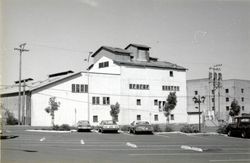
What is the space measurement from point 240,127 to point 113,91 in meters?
28.5

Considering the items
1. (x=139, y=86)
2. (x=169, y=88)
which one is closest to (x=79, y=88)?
(x=139, y=86)

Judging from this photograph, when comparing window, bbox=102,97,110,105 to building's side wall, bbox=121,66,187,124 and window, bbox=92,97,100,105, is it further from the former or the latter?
building's side wall, bbox=121,66,187,124

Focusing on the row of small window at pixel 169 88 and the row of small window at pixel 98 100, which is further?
the row of small window at pixel 169 88

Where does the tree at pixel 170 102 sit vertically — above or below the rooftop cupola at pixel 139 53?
below

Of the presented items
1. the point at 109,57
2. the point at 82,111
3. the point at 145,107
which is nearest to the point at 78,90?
the point at 82,111

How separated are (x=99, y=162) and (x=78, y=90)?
38.7 meters

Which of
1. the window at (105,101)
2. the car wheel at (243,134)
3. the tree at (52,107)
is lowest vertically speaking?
the car wheel at (243,134)

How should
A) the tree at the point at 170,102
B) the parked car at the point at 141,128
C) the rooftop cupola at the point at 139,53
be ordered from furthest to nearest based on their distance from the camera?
the rooftop cupola at the point at 139,53, the tree at the point at 170,102, the parked car at the point at 141,128

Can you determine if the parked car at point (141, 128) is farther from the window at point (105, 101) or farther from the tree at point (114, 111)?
the window at point (105, 101)

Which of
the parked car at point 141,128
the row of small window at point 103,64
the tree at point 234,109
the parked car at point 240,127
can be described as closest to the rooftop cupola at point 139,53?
the row of small window at point 103,64

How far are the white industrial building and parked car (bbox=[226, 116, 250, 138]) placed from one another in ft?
83.3

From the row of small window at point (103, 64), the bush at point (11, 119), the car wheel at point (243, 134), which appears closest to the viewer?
the car wheel at point (243, 134)

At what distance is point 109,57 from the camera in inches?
2191

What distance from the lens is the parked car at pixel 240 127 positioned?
27214 mm
